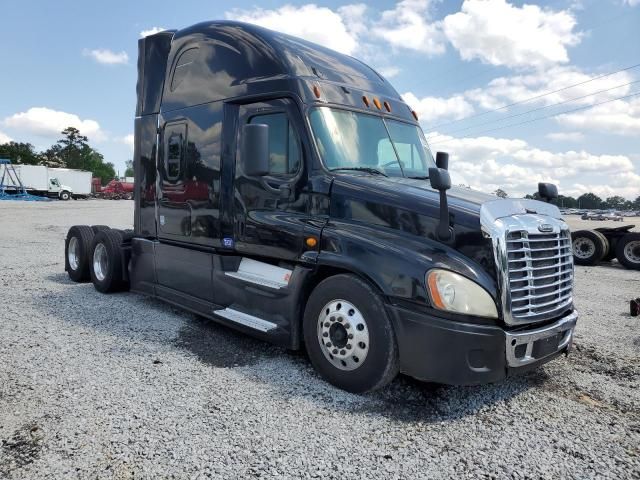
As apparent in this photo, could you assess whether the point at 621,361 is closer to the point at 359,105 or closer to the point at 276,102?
the point at 359,105

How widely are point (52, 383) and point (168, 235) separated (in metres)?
2.63

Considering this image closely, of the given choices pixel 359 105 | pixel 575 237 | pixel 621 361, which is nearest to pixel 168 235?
pixel 359 105

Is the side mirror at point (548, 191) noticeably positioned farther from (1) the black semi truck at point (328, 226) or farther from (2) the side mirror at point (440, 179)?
(2) the side mirror at point (440, 179)

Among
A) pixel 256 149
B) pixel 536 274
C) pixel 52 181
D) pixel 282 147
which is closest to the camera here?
pixel 536 274

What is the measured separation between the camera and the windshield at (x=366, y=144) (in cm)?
442

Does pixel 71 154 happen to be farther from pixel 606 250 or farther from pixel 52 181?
pixel 606 250

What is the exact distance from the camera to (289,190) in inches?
178

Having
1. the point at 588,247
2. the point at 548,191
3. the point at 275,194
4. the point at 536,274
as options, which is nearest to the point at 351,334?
the point at 536,274

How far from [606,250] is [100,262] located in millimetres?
12476

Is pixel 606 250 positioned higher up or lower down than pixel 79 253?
lower down

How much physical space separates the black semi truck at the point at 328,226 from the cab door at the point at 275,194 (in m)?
0.02

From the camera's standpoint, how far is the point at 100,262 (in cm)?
753

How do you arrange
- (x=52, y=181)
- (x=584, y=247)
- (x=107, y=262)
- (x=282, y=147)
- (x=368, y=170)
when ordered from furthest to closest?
1. (x=52, y=181)
2. (x=584, y=247)
3. (x=107, y=262)
4. (x=282, y=147)
5. (x=368, y=170)

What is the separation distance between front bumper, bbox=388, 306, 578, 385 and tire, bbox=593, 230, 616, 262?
36.0 feet
